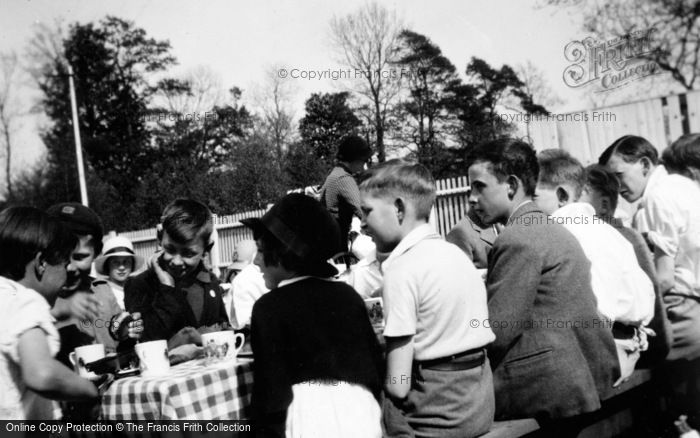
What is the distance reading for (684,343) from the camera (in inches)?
144

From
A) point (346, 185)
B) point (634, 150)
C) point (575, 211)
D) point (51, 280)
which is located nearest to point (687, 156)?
point (634, 150)

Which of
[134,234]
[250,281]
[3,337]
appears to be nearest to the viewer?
[3,337]

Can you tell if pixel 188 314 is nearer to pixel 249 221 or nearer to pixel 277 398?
pixel 249 221

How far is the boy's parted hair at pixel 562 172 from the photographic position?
339 centimetres

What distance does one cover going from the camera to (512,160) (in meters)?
2.83

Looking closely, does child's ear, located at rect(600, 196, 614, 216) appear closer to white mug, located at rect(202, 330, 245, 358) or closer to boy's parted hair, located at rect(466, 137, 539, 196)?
boy's parted hair, located at rect(466, 137, 539, 196)

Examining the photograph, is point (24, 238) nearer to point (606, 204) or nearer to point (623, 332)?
point (623, 332)

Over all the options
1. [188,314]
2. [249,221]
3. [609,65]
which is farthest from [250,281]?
[609,65]

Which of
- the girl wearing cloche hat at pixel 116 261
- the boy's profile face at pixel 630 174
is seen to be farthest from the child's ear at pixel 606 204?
the girl wearing cloche hat at pixel 116 261

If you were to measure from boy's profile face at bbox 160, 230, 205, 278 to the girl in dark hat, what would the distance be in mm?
913

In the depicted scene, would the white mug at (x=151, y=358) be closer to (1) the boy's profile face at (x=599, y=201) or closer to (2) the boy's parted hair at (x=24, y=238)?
(2) the boy's parted hair at (x=24, y=238)

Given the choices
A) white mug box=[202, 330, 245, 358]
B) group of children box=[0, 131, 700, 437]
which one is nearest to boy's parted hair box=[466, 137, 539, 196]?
group of children box=[0, 131, 700, 437]

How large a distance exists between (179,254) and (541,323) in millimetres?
1835

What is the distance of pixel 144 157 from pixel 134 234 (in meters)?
16.3
